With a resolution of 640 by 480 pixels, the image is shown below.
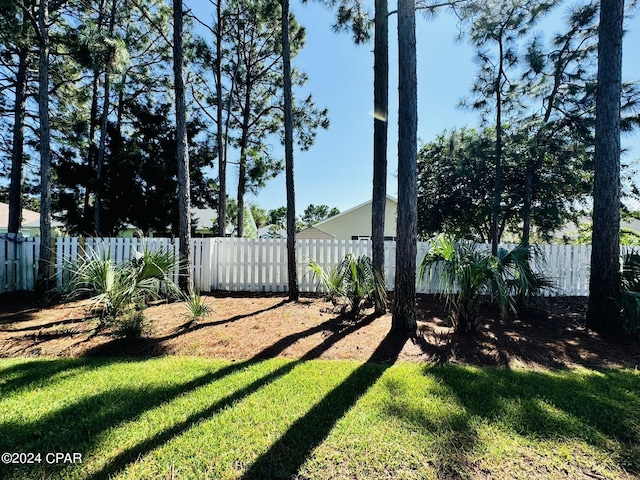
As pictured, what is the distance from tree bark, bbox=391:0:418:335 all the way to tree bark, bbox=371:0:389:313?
4.06ft

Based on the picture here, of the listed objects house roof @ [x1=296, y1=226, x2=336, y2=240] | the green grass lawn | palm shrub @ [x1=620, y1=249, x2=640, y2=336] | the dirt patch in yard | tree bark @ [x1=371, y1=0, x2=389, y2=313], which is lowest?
the dirt patch in yard

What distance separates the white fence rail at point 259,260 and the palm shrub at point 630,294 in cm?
252

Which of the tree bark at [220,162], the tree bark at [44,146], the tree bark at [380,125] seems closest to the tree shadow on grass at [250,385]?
the tree bark at [380,125]

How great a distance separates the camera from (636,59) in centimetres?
582

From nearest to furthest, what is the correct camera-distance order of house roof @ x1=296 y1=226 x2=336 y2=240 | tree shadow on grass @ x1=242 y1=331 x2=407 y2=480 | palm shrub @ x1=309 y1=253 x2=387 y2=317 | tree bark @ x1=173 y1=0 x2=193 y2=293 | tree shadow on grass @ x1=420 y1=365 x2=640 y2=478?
tree shadow on grass @ x1=242 y1=331 x2=407 y2=480 → tree shadow on grass @ x1=420 y1=365 x2=640 y2=478 → palm shrub @ x1=309 y1=253 x2=387 y2=317 → tree bark @ x1=173 y1=0 x2=193 y2=293 → house roof @ x1=296 y1=226 x2=336 y2=240

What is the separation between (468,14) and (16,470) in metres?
7.95

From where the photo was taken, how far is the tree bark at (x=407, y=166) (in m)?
3.90

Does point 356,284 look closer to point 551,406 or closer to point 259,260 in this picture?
point 551,406

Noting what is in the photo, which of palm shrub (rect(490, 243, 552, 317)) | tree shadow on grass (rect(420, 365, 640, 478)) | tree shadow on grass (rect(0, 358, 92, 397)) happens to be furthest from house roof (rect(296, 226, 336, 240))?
tree shadow on grass (rect(0, 358, 92, 397))

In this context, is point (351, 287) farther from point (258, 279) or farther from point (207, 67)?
point (207, 67)

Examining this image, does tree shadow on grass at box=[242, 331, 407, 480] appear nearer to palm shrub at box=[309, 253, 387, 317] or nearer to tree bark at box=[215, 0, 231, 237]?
palm shrub at box=[309, 253, 387, 317]

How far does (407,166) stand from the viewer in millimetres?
3934

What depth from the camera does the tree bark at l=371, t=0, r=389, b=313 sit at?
5.22m

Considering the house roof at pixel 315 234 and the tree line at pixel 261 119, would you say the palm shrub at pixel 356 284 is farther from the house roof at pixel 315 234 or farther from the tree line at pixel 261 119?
the house roof at pixel 315 234
